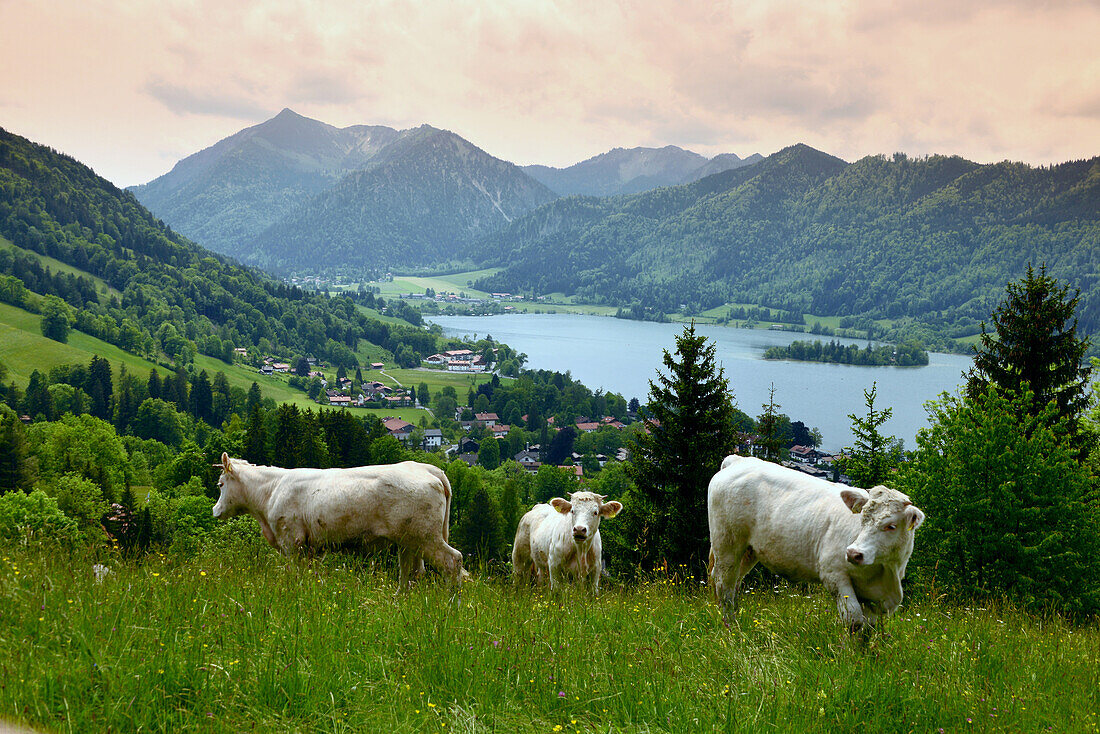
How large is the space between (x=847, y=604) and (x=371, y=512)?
5422mm

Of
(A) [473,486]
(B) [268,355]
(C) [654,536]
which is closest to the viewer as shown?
(C) [654,536]

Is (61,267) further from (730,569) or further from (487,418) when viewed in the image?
(730,569)

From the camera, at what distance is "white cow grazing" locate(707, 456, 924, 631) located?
18.9 feet

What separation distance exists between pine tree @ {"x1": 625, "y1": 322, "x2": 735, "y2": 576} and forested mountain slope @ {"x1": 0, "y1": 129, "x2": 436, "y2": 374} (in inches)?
5174

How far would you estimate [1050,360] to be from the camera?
75.4 ft

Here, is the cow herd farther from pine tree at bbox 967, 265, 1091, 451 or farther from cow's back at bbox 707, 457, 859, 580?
pine tree at bbox 967, 265, 1091, 451

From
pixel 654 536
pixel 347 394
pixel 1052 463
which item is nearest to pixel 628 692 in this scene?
pixel 654 536

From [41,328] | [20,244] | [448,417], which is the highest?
[20,244]

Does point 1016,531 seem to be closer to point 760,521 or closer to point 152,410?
point 760,521

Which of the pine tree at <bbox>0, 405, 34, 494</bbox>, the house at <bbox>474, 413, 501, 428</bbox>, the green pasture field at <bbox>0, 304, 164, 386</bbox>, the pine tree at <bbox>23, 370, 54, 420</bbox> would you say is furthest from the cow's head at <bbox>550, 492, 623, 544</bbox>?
the green pasture field at <bbox>0, 304, 164, 386</bbox>

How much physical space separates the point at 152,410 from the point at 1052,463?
103 metres

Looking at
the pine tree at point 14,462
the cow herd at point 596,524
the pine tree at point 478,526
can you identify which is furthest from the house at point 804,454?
the cow herd at point 596,524

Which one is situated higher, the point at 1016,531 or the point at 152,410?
the point at 1016,531

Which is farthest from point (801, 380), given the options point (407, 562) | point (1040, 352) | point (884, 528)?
point (884, 528)
